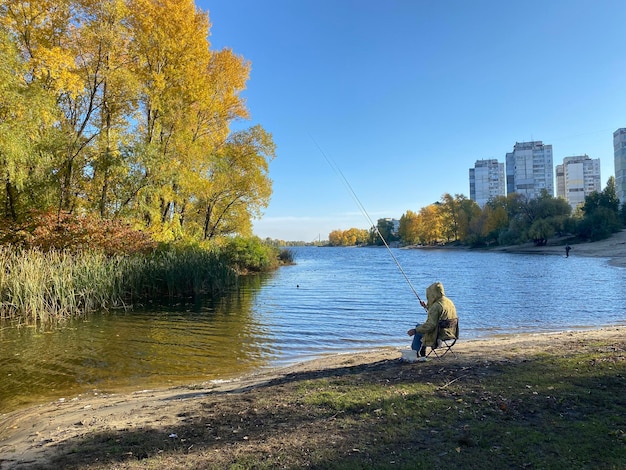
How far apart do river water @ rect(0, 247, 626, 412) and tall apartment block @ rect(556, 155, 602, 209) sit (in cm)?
12329

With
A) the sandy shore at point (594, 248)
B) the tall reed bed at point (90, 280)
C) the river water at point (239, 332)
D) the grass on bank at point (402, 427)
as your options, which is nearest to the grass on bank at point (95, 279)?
the tall reed bed at point (90, 280)

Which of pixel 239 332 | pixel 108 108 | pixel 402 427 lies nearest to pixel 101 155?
pixel 108 108

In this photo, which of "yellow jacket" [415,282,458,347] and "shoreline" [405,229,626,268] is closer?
"yellow jacket" [415,282,458,347]

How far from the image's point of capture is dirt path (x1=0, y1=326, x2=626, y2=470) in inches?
161

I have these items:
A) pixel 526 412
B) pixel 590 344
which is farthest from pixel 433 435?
pixel 590 344

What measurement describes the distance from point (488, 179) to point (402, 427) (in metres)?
168

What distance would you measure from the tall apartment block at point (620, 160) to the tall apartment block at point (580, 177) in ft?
111

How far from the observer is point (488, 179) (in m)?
157

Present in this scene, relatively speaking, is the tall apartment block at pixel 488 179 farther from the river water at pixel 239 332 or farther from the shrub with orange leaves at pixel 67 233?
the shrub with orange leaves at pixel 67 233

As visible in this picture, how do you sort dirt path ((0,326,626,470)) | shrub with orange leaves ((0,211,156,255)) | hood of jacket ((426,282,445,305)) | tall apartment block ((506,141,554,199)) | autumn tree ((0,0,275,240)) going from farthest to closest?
tall apartment block ((506,141,554,199)) < shrub with orange leaves ((0,211,156,255)) < autumn tree ((0,0,275,240)) < hood of jacket ((426,282,445,305)) < dirt path ((0,326,626,470))

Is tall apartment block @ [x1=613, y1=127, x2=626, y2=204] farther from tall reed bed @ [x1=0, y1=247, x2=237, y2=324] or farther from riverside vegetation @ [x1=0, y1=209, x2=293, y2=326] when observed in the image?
tall reed bed @ [x1=0, y1=247, x2=237, y2=324]

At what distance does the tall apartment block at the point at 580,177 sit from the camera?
12656 cm

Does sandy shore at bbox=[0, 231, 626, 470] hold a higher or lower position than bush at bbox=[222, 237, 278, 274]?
lower

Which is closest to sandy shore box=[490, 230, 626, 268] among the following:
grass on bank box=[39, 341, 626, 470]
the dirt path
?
the dirt path
